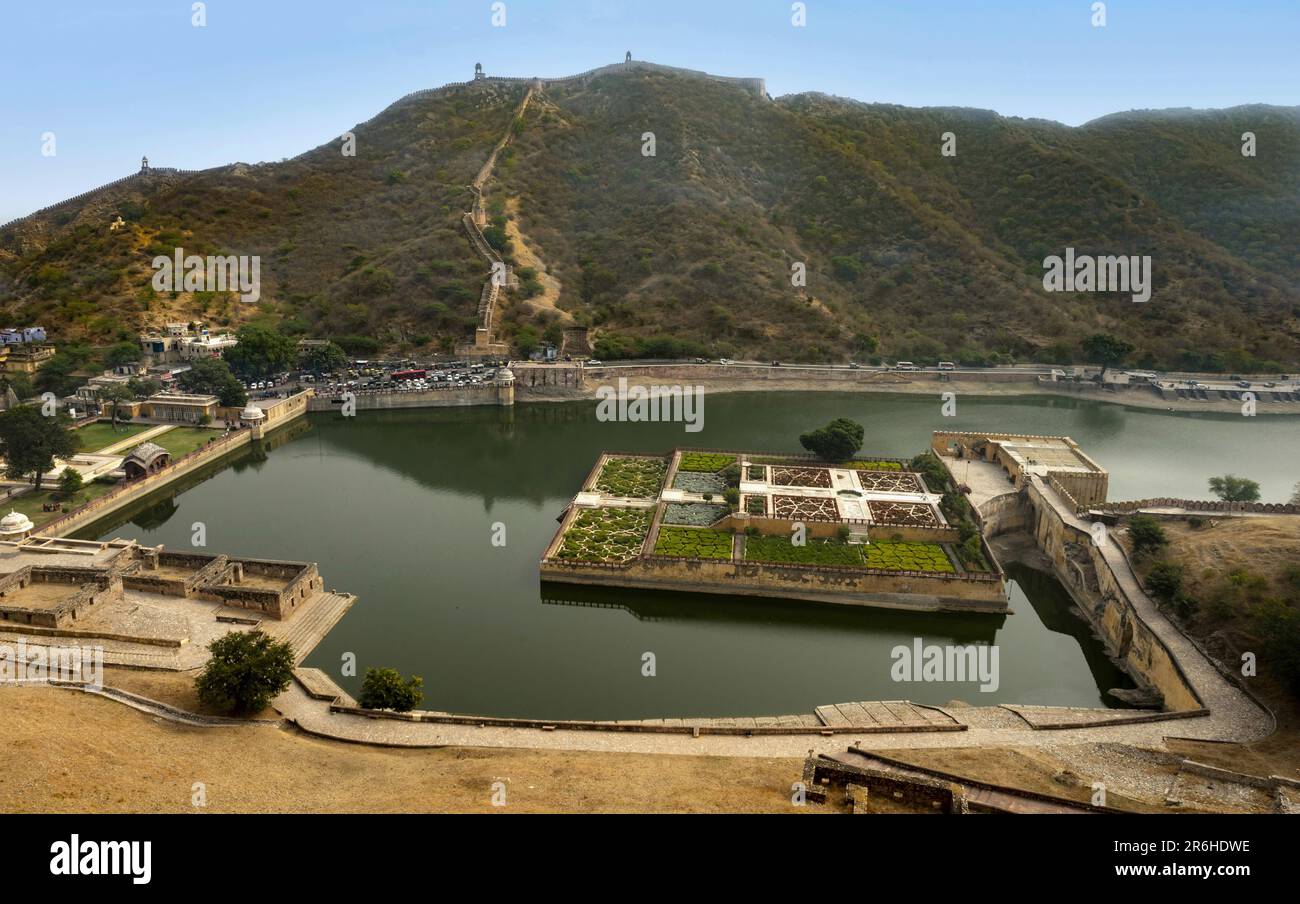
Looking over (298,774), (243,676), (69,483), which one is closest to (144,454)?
(69,483)

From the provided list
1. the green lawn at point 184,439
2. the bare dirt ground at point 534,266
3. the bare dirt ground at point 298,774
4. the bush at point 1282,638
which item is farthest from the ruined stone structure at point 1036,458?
the green lawn at point 184,439

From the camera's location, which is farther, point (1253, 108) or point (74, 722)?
point (1253, 108)

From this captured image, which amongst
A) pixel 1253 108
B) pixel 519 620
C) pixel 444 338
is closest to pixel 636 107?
pixel 444 338

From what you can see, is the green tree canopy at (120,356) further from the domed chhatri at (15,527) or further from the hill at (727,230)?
the domed chhatri at (15,527)

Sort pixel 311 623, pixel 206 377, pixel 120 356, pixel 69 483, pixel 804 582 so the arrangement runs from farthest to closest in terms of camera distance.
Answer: pixel 120 356
pixel 206 377
pixel 69 483
pixel 804 582
pixel 311 623

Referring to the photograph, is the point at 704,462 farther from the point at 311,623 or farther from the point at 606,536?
the point at 311,623

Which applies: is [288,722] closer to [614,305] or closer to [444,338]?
[444,338]
